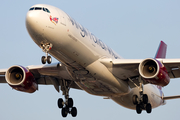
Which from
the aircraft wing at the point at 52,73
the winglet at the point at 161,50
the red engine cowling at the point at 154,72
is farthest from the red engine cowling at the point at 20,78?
the winglet at the point at 161,50

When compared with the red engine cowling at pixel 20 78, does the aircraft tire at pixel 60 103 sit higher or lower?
lower

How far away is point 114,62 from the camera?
1078 inches

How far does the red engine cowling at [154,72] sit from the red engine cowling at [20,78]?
362 inches

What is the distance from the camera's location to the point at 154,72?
1040 inches

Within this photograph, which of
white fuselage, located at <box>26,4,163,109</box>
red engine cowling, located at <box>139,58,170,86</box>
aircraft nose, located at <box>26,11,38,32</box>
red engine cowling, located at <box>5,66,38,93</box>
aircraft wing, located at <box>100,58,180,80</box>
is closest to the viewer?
aircraft nose, located at <box>26,11,38,32</box>

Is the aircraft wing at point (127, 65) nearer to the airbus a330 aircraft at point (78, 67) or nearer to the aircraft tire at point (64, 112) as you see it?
the airbus a330 aircraft at point (78, 67)

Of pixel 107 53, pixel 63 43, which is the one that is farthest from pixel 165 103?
pixel 63 43

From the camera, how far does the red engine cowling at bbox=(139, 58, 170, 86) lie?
84.5 feet

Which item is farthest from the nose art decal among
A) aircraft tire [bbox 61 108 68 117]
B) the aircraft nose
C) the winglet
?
the winglet

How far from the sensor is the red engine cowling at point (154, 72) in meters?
25.8

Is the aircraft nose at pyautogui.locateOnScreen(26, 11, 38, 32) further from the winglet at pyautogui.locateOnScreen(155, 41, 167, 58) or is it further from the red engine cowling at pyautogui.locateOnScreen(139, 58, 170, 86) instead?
the winglet at pyautogui.locateOnScreen(155, 41, 167, 58)

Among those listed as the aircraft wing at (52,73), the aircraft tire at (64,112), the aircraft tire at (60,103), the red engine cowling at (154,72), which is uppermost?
the aircraft wing at (52,73)

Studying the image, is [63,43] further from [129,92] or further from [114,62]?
[129,92]

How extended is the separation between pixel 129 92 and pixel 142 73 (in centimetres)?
535
